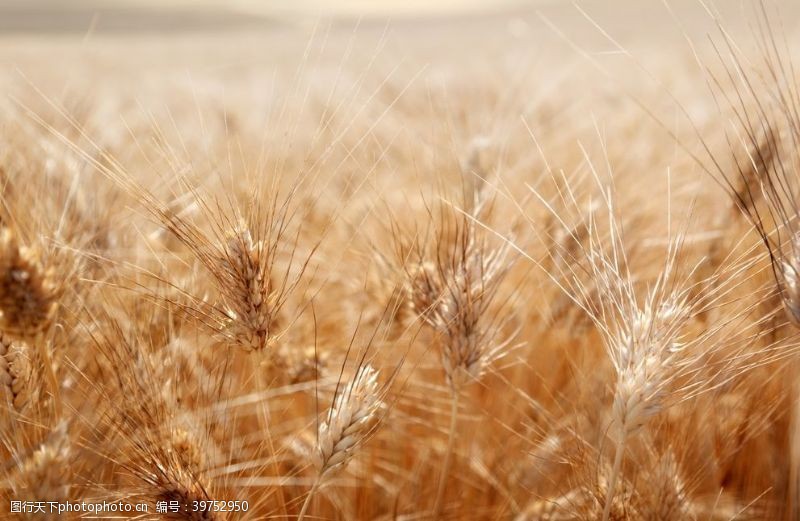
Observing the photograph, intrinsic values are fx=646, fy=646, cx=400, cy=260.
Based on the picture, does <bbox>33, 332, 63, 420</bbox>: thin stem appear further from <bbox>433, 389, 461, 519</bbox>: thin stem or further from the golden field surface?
<bbox>433, 389, 461, 519</bbox>: thin stem

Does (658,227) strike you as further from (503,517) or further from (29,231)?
(29,231)

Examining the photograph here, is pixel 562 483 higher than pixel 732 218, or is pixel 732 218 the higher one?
pixel 732 218

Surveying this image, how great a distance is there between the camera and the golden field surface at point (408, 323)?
2.25 ft

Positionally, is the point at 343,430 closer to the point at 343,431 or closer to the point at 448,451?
the point at 343,431

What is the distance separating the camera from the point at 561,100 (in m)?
2.29

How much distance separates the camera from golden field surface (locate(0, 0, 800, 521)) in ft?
2.25

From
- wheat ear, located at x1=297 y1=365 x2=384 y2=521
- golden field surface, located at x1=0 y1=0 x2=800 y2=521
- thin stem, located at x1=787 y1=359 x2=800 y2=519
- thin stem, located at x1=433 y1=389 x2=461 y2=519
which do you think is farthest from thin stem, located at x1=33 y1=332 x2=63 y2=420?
thin stem, located at x1=787 y1=359 x2=800 y2=519

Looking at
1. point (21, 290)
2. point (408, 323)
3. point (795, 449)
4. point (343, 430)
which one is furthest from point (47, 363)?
point (795, 449)

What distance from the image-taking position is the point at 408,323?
0.91 m

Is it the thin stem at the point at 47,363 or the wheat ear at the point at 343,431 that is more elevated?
the thin stem at the point at 47,363

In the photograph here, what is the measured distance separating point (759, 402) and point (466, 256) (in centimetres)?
49

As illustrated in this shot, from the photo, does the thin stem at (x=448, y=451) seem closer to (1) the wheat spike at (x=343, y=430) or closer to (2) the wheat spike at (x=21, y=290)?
(1) the wheat spike at (x=343, y=430)

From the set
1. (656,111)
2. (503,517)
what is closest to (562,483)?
(503,517)

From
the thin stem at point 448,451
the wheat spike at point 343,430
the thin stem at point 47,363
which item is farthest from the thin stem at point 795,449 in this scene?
the thin stem at point 47,363
